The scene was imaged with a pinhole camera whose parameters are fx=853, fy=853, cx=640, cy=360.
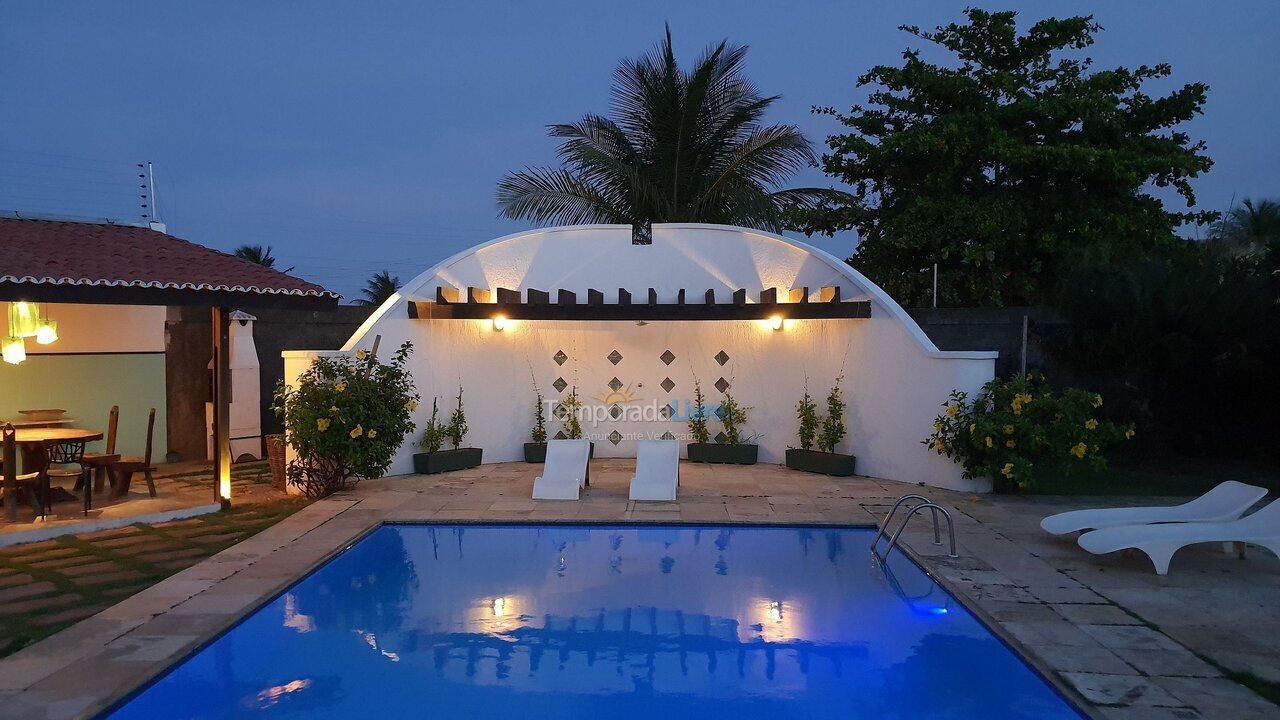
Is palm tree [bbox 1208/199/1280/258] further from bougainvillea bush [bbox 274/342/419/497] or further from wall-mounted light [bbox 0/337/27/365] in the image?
wall-mounted light [bbox 0/337/27/365]

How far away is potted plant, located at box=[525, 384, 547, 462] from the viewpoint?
1284cm

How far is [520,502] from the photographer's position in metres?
9.85

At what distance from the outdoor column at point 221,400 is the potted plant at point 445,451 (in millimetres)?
2811

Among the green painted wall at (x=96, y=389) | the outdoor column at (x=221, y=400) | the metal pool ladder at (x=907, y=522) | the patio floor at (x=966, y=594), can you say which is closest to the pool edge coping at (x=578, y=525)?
the patio floor at (x=966, y=594)

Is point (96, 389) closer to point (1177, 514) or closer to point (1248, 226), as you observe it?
point (1177, 514)

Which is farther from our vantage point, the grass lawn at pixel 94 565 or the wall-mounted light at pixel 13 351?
the wall-mounted light at pixel 13 351

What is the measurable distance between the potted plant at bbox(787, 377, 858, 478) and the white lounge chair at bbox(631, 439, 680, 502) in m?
2.50

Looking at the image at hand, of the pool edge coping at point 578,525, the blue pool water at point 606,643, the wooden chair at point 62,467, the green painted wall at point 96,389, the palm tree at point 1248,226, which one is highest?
the palm tree at point 1248,226

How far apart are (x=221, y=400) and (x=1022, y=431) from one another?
884cm

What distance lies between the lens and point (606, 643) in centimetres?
590

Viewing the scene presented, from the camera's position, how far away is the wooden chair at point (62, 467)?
8625 mm

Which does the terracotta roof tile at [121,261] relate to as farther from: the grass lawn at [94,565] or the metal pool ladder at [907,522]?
the metal pool ladder at [907,522]

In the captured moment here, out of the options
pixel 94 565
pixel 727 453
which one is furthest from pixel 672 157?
pixel 94 565

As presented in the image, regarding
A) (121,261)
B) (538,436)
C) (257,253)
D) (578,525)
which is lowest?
(578,525)
